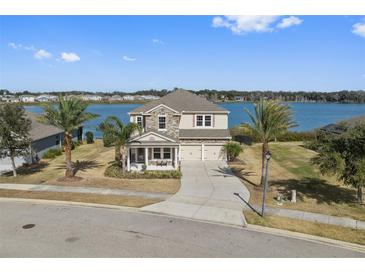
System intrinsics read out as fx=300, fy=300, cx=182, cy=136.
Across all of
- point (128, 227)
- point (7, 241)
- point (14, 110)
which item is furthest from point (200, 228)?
point (14, 110)

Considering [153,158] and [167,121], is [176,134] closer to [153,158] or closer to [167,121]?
[167,121]

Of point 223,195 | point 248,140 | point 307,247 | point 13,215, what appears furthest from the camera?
point 248,140

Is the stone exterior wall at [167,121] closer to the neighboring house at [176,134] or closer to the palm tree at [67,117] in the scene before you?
the neighboring house at [176,134]

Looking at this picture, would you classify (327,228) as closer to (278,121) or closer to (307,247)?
(307,247)

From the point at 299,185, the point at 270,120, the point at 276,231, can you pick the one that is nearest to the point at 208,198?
the point at 276,231

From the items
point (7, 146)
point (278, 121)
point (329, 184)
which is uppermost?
point (278, 121)

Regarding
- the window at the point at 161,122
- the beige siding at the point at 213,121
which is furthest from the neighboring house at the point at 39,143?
the beige siding at the point at 213,121
